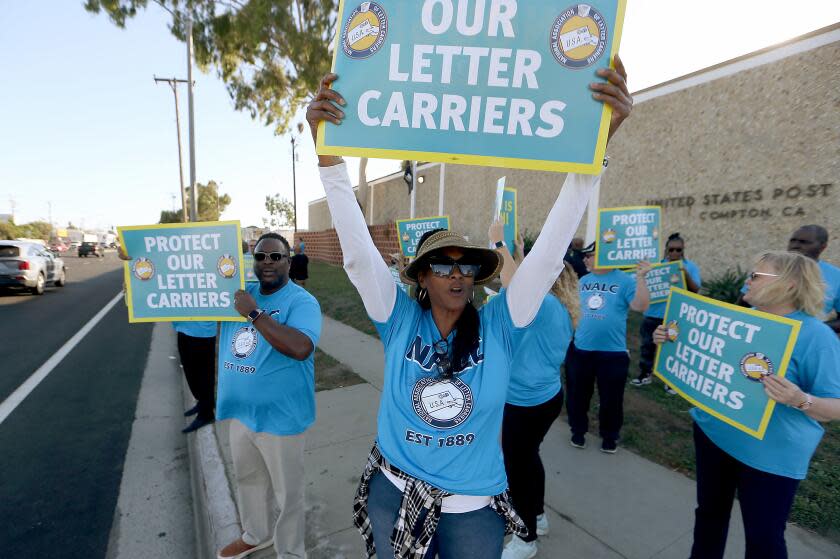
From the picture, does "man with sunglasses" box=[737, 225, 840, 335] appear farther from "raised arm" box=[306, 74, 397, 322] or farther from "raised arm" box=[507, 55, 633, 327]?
"raised arm" box=[306, 74, 397, 322]

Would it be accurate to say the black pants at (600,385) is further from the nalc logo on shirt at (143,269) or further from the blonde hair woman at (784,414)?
the nalc logo on shirt at (143,269)

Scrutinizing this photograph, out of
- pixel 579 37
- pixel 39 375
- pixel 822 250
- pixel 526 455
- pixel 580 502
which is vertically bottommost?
pixel 39 375

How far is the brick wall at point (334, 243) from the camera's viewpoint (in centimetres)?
1822

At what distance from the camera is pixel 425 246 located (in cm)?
177

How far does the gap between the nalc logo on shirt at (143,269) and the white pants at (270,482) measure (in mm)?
1248

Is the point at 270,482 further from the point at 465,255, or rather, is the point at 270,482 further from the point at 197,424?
the point at 197,424

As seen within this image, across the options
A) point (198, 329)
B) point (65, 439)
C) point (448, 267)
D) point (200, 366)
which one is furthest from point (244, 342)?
point (65, 439)

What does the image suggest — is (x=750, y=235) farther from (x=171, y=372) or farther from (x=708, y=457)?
(x=171, y=372)

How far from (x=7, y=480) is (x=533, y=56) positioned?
16.5 feet

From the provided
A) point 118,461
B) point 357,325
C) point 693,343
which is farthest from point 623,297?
point 357,325

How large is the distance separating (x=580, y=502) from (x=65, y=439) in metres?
4.90

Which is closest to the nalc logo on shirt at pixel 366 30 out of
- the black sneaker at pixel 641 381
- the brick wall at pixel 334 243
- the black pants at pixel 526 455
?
the black pants at pixel 526 455

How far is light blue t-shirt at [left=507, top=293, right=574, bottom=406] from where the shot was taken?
8.33ft

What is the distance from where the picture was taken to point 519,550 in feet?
8.31
